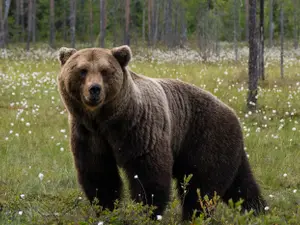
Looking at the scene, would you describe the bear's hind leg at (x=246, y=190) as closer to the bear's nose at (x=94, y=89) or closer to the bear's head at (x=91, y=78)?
the bear's head at (x=91, y=78)

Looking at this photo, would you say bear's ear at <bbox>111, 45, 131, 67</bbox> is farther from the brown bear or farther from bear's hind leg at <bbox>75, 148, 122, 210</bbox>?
bear's hind leg at <bbox>75, 148, 122, 210</bbox>

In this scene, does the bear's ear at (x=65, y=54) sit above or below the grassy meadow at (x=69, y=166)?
above

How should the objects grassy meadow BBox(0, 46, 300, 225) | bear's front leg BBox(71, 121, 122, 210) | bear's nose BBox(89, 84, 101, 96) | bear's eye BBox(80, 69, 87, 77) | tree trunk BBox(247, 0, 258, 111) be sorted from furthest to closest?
1. tree trunk BBox(247, 0, 258, 111)
2. bear's front leg BBox(71, 121, 122, 210)
3. grassy meadow BBox(0, 46, 300, 225)
4. bear's eye BBox(80, 69, 87, 77)
5. bear's nose BBox(89, 84, 101, 96)

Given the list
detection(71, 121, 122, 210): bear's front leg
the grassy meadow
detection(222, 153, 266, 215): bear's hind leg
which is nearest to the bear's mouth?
detection(71, 121, 122, 210): bear's front leg

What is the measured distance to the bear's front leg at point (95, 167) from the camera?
4.29 meters

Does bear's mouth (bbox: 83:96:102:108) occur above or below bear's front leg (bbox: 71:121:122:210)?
above

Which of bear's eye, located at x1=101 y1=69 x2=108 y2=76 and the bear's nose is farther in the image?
bear's eye, located at x1=101 y1=69 x2=108 y2=76

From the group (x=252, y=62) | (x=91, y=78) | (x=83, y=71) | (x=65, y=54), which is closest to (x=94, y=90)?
(x=91, y=78)

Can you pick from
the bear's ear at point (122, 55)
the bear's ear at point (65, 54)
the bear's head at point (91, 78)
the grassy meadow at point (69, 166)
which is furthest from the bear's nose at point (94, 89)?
the grassy meadow at point (69, 166)

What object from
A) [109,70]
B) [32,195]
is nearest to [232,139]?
[109,70]

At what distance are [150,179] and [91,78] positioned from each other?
3.16ft

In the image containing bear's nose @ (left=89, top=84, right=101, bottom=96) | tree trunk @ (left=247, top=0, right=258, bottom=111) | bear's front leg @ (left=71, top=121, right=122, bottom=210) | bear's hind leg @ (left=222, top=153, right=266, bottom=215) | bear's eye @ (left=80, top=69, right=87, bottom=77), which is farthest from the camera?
tree trunk @ (left=247, top=0, right=258, bottom=111)

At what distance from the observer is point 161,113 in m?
4.55

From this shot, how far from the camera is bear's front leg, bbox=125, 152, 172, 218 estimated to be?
4219mm
